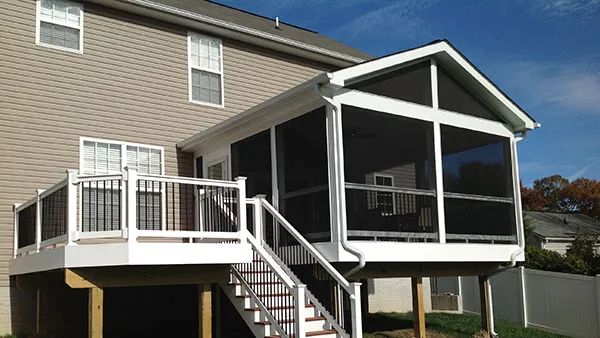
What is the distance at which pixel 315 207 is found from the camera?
1063 centimetres

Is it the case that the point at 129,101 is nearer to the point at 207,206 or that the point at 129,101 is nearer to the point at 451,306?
the point at 207,206

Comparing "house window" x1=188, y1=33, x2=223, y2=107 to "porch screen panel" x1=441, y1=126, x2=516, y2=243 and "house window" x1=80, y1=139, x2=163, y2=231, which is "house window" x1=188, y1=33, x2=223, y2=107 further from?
"porch screen panel" x1=441, y1=126, x2=516, y2=243

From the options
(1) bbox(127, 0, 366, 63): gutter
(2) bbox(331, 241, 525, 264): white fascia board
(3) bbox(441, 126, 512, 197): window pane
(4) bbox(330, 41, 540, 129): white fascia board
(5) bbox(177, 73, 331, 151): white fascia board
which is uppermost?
(1) bbox(127, 0, 366, 63): gutter

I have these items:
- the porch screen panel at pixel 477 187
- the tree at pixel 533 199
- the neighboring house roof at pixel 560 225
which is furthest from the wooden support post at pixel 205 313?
the tree at pixel 533 199

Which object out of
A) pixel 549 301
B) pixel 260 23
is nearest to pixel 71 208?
pixel 260 23

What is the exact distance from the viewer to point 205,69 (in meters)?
14.9

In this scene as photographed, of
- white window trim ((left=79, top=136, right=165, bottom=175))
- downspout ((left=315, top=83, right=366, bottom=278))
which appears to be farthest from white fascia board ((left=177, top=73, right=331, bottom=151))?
white window trim ((left=79, top=136, right=165, bottom=175))

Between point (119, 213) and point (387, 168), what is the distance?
17.4ft

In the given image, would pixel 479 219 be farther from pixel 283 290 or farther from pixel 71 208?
pixel 71 208

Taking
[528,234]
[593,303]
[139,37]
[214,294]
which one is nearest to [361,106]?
[214,294]

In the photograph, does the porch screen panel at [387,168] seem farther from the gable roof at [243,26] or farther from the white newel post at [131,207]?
the gable roof at [243,26]

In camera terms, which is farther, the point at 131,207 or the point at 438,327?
the point at 438,327

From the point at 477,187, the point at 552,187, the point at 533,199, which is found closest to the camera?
the point at 477,187

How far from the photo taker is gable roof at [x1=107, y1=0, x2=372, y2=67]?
551 inches
